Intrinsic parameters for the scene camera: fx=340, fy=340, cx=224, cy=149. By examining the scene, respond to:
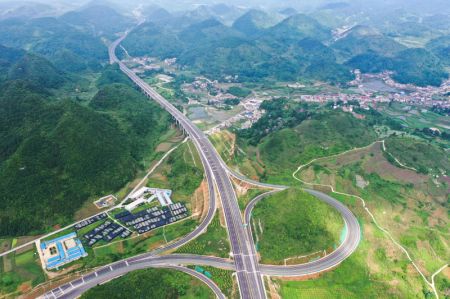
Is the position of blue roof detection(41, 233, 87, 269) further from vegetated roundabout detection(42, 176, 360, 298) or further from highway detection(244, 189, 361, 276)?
highway detection(244, 189, 361, 276)

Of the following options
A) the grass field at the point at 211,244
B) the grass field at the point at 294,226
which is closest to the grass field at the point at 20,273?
the grass field at the point at 211,244

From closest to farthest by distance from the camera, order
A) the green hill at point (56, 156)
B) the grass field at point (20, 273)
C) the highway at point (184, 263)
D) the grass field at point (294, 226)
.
→ the grass field at point (20, 273) → the highway at point (184, 263) → the grass field at point (294, 226) → the green hill at point (56, 156)

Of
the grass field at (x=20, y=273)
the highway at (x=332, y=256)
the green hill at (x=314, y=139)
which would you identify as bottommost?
the green hill at (x=314, y=139)

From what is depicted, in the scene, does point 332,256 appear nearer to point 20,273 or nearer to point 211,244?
point 211,244

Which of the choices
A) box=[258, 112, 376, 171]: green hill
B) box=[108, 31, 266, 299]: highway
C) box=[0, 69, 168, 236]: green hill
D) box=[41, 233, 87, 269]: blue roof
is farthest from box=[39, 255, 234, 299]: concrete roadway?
box=[258, 112, 376, 171]: green hill

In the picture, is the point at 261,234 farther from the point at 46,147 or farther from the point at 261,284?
the point at 46,147

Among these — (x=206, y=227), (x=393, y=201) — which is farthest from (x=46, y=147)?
(x=393, y=201)

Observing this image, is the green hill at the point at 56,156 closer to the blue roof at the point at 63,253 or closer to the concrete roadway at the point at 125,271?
the blue roof at the point at 63,253

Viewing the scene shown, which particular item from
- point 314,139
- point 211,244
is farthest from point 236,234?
point 314,139

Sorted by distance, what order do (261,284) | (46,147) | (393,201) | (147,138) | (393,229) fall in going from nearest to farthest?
(261,284)
(393,229)
(393,201)
(46,147)
(147,138)
